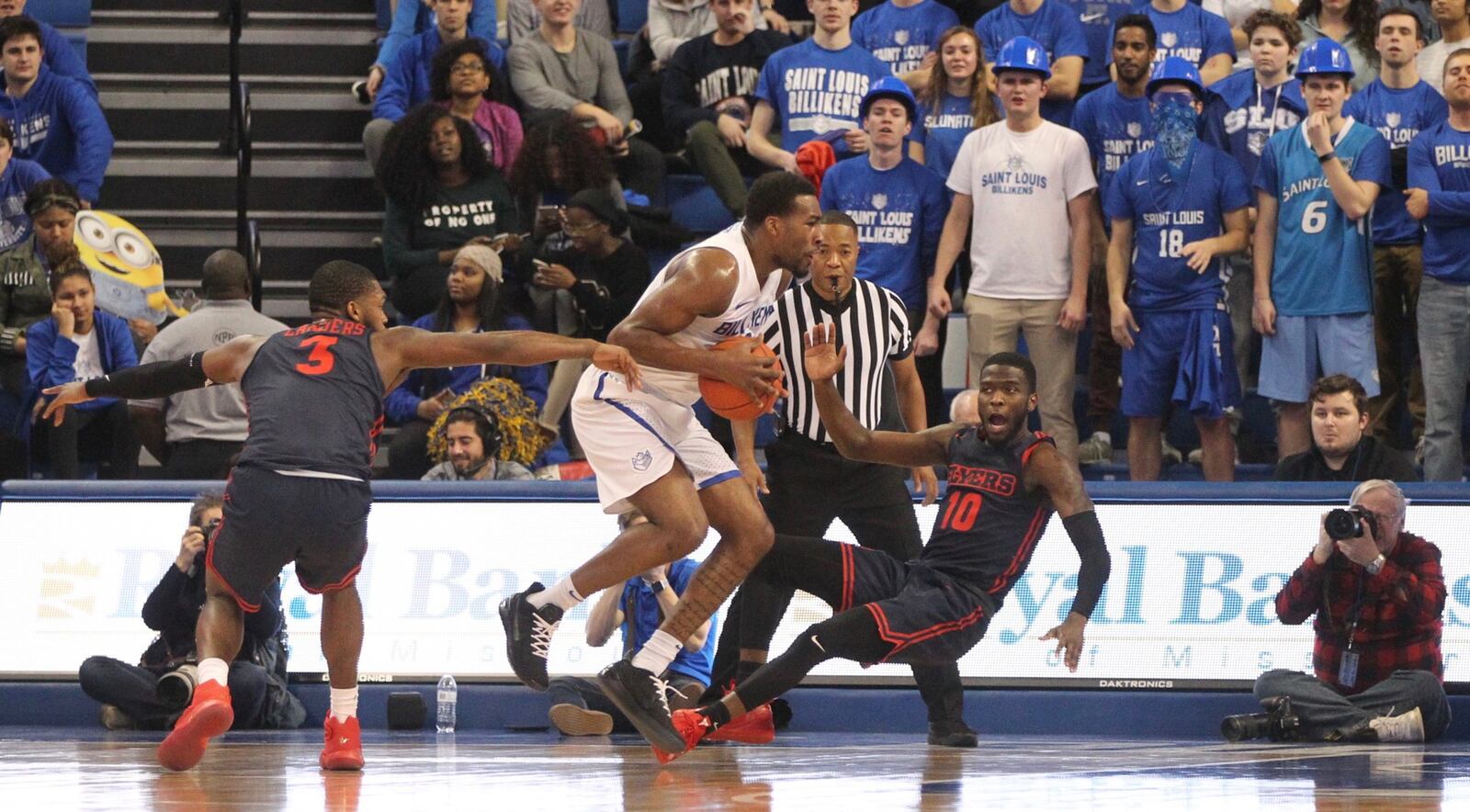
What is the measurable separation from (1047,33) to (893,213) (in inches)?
69.7

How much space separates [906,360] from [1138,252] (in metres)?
2.46

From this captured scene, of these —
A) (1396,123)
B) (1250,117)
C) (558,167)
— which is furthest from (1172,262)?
(558,167)

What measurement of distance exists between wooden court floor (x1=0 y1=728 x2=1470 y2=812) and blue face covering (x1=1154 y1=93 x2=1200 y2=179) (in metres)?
3.39

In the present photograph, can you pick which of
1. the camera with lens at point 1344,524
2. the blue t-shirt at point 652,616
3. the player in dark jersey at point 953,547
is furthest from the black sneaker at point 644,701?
the camera with lens at point 1344,524

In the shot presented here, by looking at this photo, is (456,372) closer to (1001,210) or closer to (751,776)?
(1001,210)

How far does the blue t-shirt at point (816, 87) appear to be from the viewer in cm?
1129

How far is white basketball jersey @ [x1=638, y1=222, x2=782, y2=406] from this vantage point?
698 cm

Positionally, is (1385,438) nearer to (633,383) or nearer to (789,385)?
(789,385)

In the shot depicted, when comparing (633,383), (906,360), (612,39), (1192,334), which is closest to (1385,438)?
(1192,334)

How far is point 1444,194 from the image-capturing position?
9.72 meters

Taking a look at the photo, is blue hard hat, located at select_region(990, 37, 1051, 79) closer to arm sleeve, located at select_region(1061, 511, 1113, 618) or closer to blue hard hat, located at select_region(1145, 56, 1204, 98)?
blue hard hat, located at select_region(1145, 56, 1204, 98)

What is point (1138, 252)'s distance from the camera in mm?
10297

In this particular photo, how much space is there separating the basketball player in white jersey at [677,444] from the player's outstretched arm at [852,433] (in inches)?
11.4

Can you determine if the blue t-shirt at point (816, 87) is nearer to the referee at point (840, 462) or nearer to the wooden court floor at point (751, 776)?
the referee at point (840, 462)
